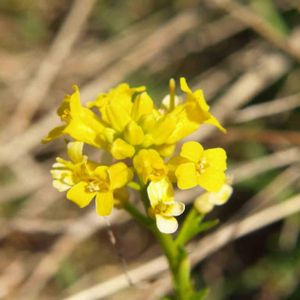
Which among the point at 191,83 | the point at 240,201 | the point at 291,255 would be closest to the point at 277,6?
the point at 191,83

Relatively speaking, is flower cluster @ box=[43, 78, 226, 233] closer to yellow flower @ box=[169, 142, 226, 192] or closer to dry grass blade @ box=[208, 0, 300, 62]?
yellow flower @ box=[169, 142, 226, 192]

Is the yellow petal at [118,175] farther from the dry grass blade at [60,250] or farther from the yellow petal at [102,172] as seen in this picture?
the dry grass blade at [60,250]

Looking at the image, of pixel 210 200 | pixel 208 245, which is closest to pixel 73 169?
pixel 210 200

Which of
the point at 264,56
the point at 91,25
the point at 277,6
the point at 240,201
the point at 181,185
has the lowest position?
the point at 181,185

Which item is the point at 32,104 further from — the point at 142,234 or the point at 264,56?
the point at 264,56

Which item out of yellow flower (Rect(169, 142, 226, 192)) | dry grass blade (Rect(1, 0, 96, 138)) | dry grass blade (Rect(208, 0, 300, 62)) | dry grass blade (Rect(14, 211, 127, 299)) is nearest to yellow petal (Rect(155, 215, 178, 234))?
yellow flower (Rect(169, 142, 226, 192))

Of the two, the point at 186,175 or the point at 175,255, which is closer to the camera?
the point at 186,175

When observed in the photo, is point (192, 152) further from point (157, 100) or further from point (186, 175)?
point (157, 100)
